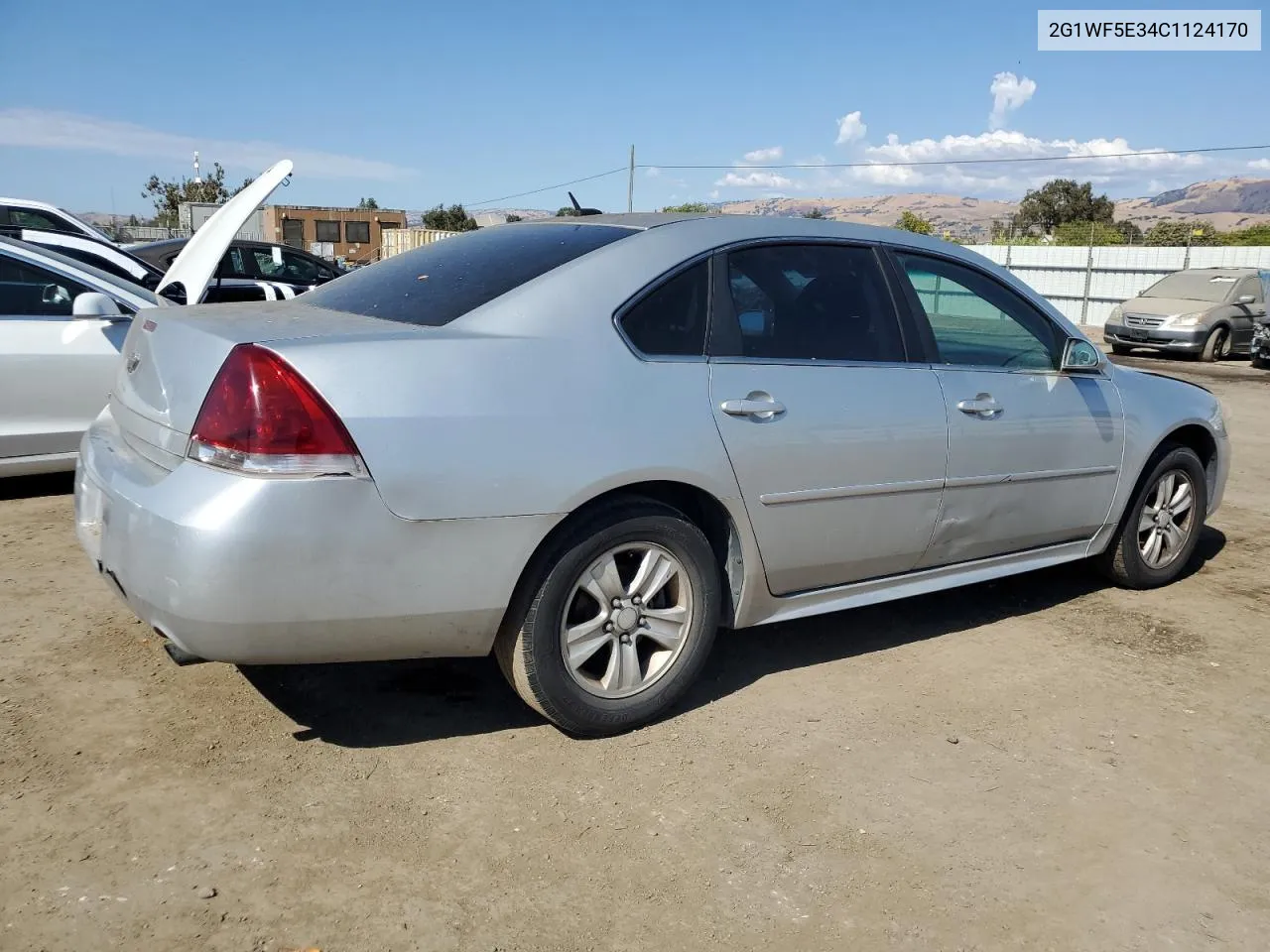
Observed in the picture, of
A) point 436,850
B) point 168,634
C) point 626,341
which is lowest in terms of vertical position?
point 436,850

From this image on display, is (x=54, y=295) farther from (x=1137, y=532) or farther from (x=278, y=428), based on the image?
(x=1137, y=532)

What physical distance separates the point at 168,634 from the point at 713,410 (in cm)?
169

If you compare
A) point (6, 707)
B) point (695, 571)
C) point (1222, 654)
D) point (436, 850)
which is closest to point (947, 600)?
point (1222, 654)

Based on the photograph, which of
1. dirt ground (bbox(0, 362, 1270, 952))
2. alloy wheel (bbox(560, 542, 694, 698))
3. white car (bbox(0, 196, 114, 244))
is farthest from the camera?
white car (bbox(0, 196, 114, 244))

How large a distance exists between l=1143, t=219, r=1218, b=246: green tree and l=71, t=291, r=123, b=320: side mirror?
25.6 meters

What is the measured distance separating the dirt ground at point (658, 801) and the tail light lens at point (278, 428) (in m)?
0.93

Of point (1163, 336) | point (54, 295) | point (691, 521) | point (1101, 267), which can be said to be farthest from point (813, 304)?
point (1101, 267)

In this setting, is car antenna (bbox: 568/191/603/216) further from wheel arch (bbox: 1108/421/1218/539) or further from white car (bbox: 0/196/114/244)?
white car (bbox: 0/196/114/244)

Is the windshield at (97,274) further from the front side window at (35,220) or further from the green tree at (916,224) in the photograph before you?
the green tree at (916,224)

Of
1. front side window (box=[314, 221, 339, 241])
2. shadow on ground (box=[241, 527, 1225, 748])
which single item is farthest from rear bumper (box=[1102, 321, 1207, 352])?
front side window (box=[314, 221, 339, 241])

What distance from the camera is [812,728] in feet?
11.5

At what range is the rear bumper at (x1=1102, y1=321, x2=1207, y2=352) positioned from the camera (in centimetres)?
1758

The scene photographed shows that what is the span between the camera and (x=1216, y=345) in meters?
17.9

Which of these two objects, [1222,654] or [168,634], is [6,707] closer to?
[168,634]
